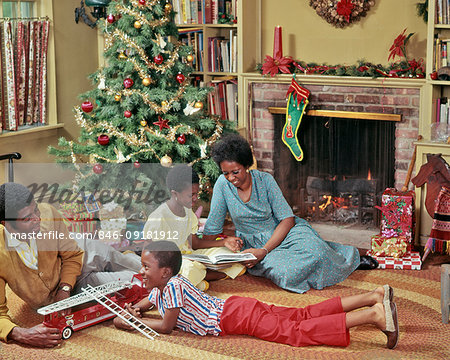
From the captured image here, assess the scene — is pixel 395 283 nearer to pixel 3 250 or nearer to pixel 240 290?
pixel 240 290

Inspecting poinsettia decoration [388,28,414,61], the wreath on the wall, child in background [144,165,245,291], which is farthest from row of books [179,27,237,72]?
child in background [144,165,245,291]

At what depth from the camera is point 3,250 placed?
2.98 meters

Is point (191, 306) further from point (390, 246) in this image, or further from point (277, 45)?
point (277, 45)

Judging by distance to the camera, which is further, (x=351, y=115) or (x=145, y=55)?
Answer: (x=351, y=115)

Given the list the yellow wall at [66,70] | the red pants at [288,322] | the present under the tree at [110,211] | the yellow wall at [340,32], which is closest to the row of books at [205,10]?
the yellow wall at [340,32]

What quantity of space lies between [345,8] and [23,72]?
2.35m

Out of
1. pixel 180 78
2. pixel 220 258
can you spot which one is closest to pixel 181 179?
pixel 220 258

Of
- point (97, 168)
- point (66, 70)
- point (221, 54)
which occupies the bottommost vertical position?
point (97, 168)

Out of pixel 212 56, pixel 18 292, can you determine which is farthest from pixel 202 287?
pixel 212 56

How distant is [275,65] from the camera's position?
489 centimetres

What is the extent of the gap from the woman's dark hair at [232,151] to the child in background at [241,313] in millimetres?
769

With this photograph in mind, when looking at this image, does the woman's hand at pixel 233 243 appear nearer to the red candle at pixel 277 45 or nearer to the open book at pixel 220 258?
the open book at pixel 220 258

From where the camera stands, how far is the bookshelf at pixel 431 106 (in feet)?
13.9

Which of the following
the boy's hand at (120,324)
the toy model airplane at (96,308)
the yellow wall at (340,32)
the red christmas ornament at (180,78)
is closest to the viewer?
the toy model airplane at (96,308)
